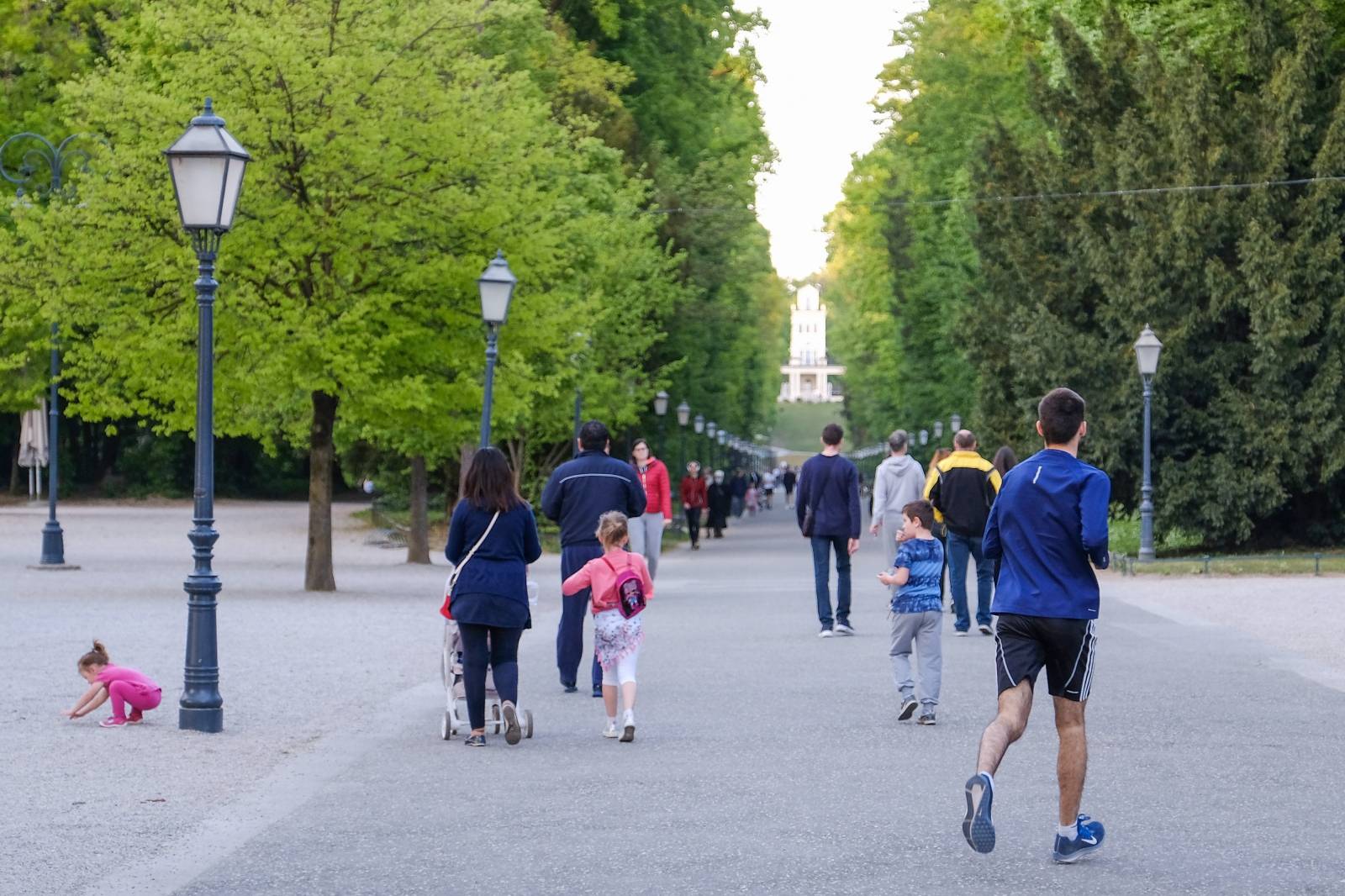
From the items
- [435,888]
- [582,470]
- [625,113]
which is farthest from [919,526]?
[625,113]

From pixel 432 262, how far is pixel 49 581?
22.2ft

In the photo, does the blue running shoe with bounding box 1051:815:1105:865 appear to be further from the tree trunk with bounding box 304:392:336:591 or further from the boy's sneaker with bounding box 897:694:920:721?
the tree trunk with bounding box 304:392:336:591

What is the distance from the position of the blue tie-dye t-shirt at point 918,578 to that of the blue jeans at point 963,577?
601 cm

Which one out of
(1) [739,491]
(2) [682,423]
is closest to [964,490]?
(2) [682,423]

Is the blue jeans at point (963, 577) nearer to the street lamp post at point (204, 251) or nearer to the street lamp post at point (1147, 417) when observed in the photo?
the street lamp post at point (204, 251)

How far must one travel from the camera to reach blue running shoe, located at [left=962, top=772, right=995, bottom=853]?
6.77m

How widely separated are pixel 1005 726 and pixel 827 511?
1079 centimetres

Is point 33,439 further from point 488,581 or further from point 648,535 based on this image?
point 488,581

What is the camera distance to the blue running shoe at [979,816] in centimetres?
677

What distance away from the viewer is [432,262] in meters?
22.9

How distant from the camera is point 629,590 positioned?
11156 mm

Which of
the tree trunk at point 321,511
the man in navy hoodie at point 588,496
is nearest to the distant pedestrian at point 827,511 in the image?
the man in navy hoodie at point 588,496

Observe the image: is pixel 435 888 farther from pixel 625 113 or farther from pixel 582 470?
pixel 625 113

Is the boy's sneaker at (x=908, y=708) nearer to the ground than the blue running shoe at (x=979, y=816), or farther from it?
nearer to the ground
